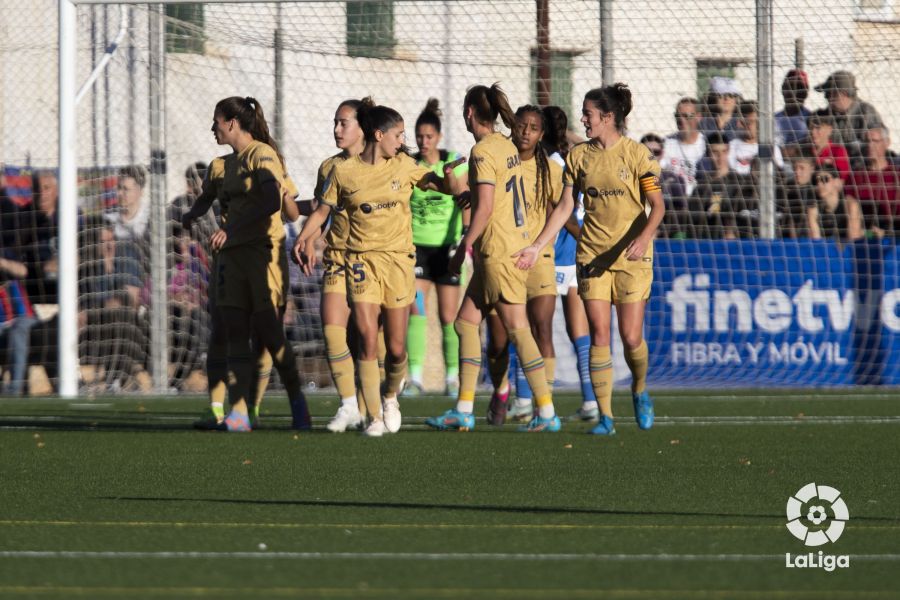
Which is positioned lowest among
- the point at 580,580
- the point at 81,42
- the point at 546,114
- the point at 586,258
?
the point at 580,580

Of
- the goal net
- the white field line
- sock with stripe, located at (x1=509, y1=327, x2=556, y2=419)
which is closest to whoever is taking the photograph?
the white field line

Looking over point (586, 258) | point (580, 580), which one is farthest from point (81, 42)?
point (580, 580)

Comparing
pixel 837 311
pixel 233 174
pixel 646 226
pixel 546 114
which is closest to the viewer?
pixel 646 226

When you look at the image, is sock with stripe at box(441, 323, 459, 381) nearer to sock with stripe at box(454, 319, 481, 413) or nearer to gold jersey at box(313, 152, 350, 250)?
sock with stripe at box(454, 319, 481, 413)

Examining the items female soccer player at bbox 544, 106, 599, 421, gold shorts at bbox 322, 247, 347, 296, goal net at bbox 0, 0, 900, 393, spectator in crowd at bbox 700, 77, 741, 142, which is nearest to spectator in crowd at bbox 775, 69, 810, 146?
goal net at bbox 0, 0, 900, 393

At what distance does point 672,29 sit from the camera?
15.1 metres

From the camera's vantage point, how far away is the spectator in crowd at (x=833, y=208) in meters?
14.8

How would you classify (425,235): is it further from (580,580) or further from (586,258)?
(580,580)

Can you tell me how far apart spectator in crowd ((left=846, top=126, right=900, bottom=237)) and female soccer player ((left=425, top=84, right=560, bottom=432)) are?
6250 mm

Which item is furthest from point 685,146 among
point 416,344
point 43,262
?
point 43,262

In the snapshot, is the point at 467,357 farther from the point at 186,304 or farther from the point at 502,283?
the point at 186,304

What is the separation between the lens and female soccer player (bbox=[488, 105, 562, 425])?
376 inches

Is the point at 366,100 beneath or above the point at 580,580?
above

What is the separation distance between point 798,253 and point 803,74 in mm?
1670
